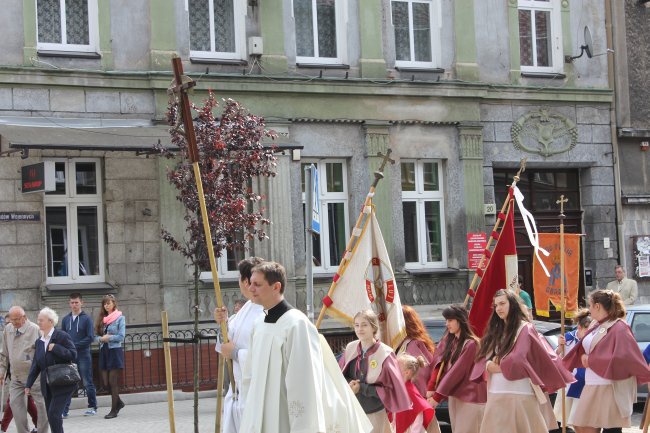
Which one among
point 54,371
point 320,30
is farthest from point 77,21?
point 54,371

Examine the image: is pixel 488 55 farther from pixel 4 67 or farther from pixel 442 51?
pixel 4 67

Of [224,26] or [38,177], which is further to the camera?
[224,26]

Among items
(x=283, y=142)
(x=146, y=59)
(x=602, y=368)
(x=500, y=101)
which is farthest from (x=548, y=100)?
(x=602, y=368)

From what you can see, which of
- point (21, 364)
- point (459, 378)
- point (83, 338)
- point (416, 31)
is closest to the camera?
point (459, 378)

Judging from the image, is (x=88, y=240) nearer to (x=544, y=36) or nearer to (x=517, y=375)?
(x=544, y=36)

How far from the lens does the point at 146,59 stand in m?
21.7

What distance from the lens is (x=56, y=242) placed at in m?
21.0

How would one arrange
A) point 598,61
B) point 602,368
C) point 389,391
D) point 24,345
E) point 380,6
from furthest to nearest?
1. point 598,61
2. point 380,6
3. point 24,345
4. point 602,368
5. point 389,391

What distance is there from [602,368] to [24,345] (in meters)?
7.09

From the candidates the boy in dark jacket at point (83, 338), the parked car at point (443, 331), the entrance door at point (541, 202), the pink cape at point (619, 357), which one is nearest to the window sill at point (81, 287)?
the boy in dark jacket at point (83, 338)

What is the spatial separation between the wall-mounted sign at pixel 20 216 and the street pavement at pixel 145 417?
3315 mm

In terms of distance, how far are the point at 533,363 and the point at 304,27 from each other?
1310 cm

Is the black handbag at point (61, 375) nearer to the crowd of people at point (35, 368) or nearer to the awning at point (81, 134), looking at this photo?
the crowd of people at point (35, 368)

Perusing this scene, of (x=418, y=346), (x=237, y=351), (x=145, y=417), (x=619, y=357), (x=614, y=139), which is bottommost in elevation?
(x=145, y=417)
